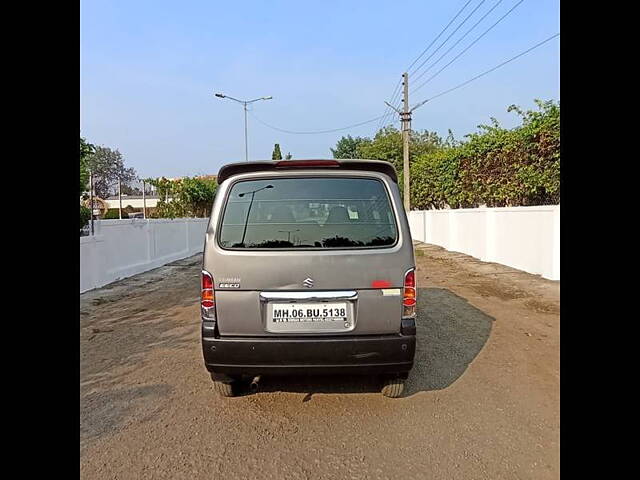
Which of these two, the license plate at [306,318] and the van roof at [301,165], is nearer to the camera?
the license plate at [306,318]

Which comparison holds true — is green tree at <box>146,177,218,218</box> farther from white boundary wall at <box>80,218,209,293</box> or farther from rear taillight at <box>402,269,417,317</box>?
rear taillight at <box>402,269,417,317</box>

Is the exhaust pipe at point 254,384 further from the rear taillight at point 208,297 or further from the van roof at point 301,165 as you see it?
the van roof at point 301,165

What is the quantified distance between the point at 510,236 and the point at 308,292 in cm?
968

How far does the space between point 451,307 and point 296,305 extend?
15.4 feet

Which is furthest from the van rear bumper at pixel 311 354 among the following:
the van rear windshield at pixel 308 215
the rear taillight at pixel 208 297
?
the van rear windshield at pixel 308 215

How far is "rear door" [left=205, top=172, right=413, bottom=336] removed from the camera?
10.2 feet

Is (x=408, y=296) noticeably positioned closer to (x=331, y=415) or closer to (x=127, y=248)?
(x=331, y=415)

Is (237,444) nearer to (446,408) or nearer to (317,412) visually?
(317,412)

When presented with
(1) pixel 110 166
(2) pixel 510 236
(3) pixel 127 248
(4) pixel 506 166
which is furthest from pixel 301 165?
(1) pixel 110 166

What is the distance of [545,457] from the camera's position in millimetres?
2789

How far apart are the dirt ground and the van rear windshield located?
130 centimetres

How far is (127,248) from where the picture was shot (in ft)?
36.0

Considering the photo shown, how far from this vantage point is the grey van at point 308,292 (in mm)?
3105

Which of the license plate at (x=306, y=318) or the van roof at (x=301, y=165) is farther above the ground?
the van roof at (x=301, y=165)
